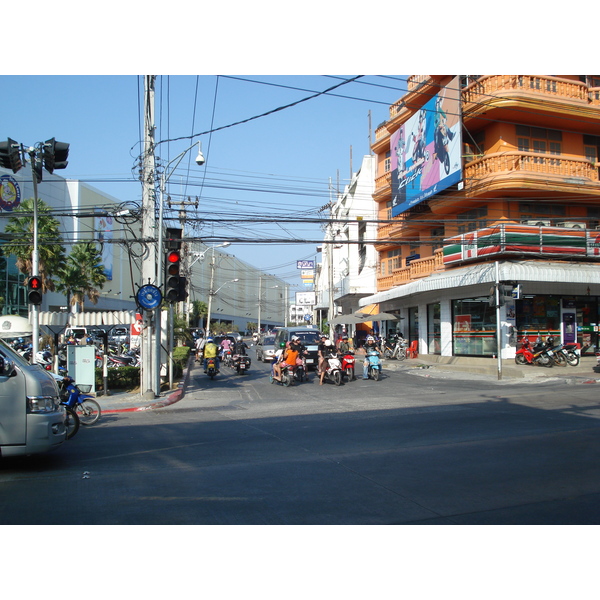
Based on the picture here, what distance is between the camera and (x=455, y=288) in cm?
2773

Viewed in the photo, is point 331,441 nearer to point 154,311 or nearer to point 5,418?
point 5,418

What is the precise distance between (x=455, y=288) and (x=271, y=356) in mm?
11904

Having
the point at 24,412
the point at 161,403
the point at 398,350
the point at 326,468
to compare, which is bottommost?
the point at 161,403

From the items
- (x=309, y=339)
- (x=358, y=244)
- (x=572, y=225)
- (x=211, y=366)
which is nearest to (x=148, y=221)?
(x=211, y=366)

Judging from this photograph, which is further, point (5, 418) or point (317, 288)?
point (317, 288)

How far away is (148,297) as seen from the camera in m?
16.7

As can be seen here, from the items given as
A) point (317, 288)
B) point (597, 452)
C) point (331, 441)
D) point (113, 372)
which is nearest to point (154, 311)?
point (113, 372)

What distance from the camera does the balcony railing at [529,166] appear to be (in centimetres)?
2458

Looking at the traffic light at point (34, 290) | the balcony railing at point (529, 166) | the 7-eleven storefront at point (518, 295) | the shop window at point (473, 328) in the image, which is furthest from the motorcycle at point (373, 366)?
the traffic light at point (34, 290)

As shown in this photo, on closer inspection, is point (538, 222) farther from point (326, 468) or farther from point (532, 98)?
point (326, 468)

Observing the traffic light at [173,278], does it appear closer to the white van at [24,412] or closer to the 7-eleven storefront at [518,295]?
the white van at [24,412]

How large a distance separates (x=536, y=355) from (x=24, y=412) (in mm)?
20684

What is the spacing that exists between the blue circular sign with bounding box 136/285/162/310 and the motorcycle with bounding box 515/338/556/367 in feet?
51.0

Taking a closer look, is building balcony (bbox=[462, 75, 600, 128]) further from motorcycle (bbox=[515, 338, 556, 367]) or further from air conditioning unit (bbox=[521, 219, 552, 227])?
motorcycle (bbox=[515, 338, 556, 367])
